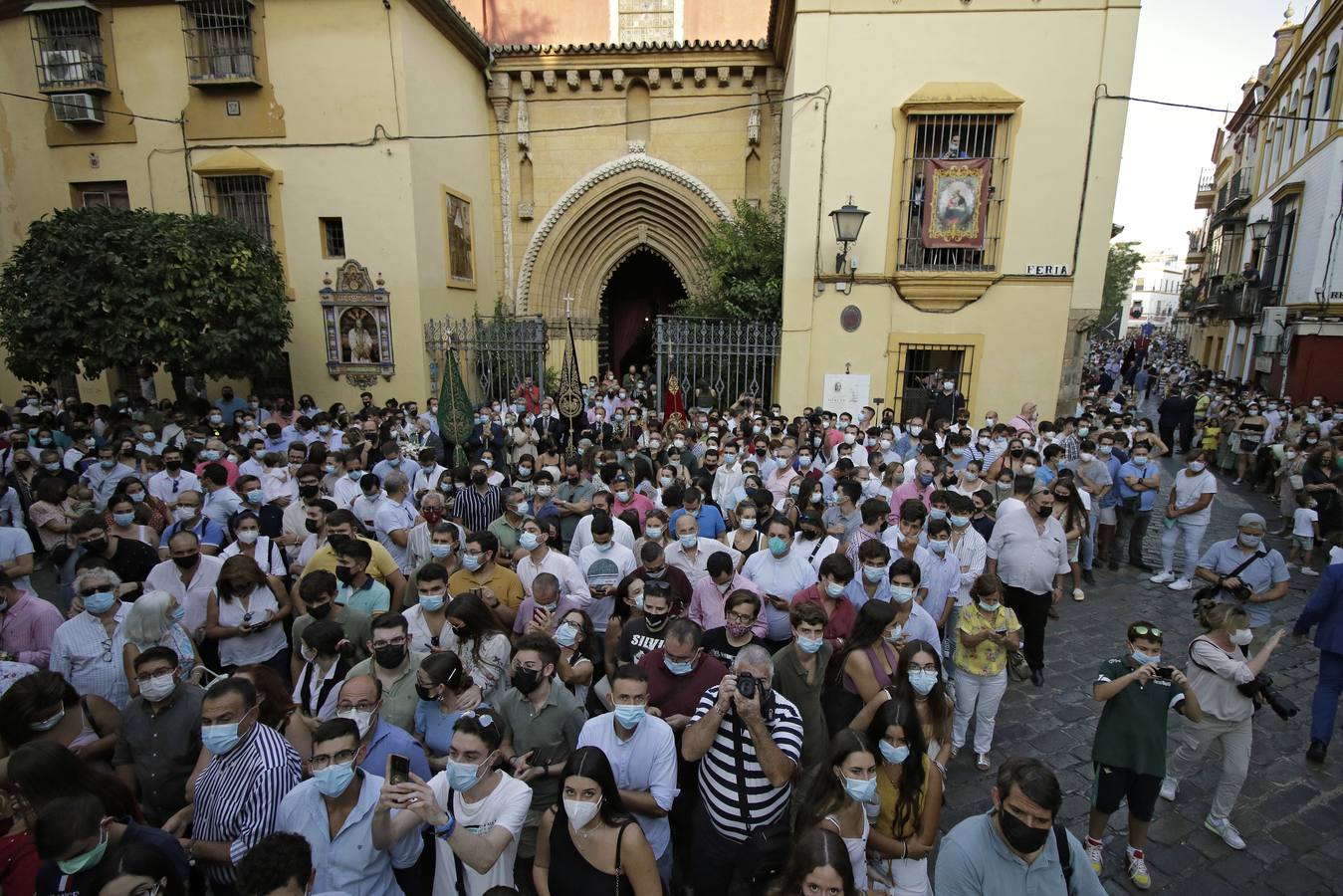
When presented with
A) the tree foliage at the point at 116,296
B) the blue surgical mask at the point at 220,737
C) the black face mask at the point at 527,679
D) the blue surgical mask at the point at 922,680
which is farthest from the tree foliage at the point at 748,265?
the blue surgical mask at the point at 220,737

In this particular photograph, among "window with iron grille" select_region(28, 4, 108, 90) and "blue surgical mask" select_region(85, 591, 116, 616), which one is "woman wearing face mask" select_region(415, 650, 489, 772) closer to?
"blue surgical mask" select_region(85, 591, 116, 616)

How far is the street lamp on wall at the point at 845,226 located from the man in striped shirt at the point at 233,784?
10.4 meters

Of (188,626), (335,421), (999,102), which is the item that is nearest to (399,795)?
(188,626)

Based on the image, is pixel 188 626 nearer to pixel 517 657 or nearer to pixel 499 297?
pixel 517 657

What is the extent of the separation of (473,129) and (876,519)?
14.3 m

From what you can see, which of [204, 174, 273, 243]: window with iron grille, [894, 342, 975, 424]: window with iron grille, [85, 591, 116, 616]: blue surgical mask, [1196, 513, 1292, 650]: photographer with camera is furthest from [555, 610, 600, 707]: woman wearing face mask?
[204, 174, 273, 243]: window with iron grille

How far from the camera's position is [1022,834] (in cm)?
236

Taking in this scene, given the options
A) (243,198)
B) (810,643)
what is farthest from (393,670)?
(243,198)

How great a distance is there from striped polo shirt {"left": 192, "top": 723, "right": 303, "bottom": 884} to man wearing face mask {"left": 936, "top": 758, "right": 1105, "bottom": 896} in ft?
8.69

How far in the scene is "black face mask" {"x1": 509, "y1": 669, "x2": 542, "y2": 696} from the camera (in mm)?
3188

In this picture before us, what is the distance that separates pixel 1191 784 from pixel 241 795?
5.51 metres

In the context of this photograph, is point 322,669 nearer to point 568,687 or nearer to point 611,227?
point 568,687

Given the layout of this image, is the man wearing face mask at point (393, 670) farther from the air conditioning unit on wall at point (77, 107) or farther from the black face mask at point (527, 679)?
the air conditioning unit on wall at point (77, 107)

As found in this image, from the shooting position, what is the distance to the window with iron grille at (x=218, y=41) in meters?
12.7
